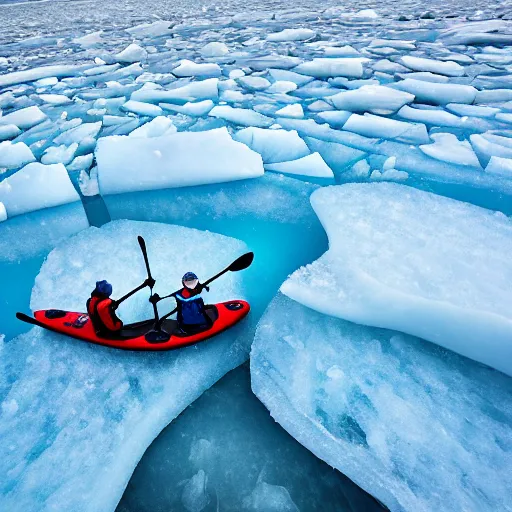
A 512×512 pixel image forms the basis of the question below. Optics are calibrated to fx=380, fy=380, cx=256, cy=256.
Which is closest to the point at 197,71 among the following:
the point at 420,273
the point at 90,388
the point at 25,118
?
the point at 25,118

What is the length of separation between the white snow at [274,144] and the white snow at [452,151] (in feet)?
3.20

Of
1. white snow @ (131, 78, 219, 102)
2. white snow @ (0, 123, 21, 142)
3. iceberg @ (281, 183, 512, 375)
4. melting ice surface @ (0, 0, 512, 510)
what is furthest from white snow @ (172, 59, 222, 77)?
iceberg @ (281, 183, 512, 375)

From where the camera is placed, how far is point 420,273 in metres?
1.76

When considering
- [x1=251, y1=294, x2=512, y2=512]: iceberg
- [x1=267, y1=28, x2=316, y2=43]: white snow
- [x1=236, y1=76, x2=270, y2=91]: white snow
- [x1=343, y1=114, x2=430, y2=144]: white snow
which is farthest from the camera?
[x1=267, y1=28, x2=316, y2=43]: white snow

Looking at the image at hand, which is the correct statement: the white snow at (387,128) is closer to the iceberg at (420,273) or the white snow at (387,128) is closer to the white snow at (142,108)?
the iceberg at (420,273)

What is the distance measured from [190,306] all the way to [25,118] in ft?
10.6

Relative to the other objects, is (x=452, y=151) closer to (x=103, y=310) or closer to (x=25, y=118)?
(x=103, y=310)

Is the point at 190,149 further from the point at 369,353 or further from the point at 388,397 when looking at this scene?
the point at 388,397

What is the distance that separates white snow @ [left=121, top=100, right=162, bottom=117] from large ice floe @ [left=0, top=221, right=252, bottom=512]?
2.17 m

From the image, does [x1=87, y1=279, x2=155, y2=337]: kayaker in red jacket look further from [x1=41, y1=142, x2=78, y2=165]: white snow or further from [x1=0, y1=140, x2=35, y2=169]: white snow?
[x1=0, y1=140, x2=35, y2=169]: white snow

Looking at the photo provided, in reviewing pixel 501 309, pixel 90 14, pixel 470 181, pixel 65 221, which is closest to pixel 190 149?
pixel 65 221

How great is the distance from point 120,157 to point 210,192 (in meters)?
0.72

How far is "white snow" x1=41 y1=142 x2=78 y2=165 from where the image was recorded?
3008 millimetres

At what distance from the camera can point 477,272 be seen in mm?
1752
